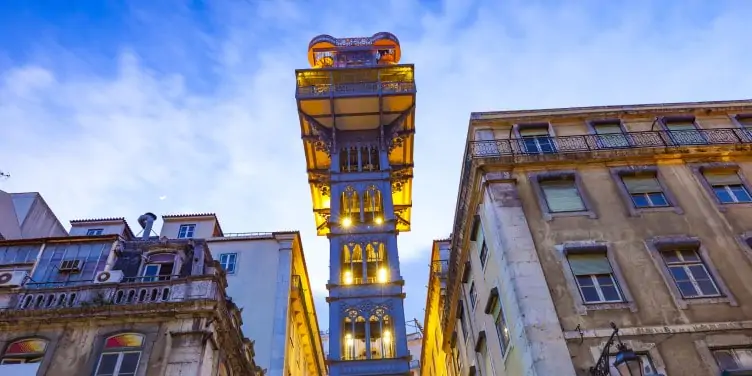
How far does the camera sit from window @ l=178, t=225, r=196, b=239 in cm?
3612

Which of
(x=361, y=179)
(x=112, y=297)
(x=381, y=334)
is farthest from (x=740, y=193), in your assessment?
(x=361, y=179)

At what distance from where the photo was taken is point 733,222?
2048 centimetres

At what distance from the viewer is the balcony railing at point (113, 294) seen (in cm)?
2061

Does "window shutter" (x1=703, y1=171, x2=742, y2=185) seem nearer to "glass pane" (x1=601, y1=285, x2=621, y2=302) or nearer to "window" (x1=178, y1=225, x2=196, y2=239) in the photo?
"glass pane" (x1=601, y1=285, x2=621, y2=302)

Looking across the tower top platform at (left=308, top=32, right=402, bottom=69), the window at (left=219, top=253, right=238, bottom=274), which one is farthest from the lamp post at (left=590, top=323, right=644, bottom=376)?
the tower top platform at (left=308, top=32, right=402, bottom=69)

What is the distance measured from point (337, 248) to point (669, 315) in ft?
81.6

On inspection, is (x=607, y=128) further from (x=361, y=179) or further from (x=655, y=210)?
(x=361, y=179)

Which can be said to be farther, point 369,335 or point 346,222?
point 346,222

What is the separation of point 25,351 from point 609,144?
23.5m

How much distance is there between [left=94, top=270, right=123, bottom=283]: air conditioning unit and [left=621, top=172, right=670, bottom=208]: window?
19.9 m

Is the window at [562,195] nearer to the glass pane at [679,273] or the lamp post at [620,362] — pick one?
the glass pane at [679,273]

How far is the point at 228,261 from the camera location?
34.1 metres

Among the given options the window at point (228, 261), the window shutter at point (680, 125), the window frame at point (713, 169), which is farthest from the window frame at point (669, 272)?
the window at point (228, 261)

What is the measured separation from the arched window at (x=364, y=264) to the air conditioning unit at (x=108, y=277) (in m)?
17.7
